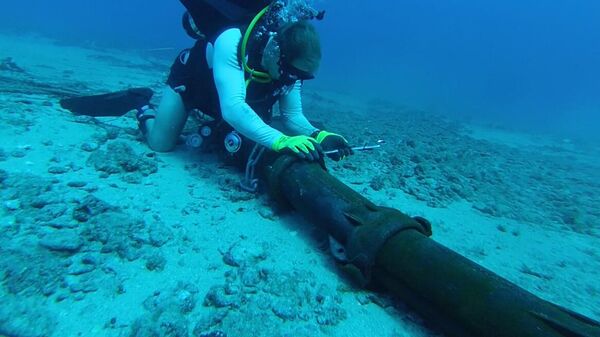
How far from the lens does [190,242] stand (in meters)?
2.48

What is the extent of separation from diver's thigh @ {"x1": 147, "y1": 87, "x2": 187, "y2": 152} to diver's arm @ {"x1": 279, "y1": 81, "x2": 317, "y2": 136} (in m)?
1.25

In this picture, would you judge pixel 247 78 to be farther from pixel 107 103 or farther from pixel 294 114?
pixel 107 103

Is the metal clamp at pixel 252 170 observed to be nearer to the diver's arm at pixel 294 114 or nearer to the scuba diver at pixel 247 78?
the scuba diver at pixel 247 78

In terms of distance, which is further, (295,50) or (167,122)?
(167,122)

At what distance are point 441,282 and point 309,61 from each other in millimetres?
2047

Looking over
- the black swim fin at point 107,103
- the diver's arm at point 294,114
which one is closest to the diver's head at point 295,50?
the diver's arm at point 294,114

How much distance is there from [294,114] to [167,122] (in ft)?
5.12

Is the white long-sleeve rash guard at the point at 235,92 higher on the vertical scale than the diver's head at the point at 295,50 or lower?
lower

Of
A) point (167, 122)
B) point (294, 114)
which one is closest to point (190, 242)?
point (167, 122)

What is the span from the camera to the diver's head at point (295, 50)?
2850 mm

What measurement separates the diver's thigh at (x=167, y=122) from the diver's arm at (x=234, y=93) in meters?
1.11

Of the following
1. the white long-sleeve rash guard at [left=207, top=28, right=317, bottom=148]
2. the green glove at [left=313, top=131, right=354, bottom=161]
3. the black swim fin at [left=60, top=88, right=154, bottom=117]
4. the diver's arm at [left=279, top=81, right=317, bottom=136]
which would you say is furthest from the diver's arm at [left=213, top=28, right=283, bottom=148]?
the black swim fin at [left=60, top=88, right=154, bottom=117]

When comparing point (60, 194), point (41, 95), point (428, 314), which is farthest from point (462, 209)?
point (41, 95)

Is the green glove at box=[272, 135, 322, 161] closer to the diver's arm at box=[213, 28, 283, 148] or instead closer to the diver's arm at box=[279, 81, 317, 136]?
the diver's arm at box=[213, 28, 283, 148]
